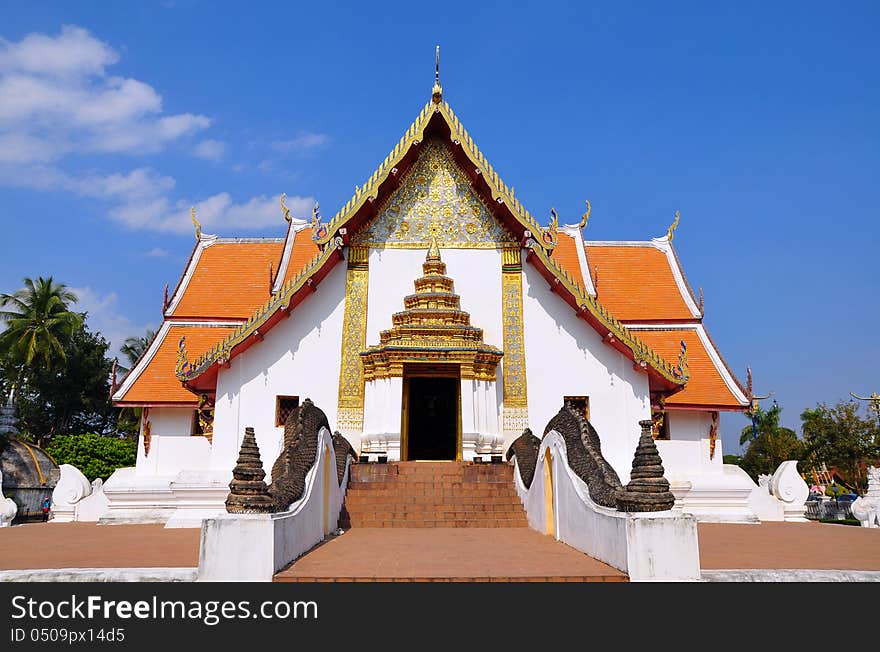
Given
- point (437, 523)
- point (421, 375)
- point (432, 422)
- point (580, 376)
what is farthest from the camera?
point (432, 422)

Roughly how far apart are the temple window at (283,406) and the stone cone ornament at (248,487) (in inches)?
238

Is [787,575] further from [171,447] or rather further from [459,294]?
[171,447]

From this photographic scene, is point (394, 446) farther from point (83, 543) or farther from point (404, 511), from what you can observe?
point (83, 543)

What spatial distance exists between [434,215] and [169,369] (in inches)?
230

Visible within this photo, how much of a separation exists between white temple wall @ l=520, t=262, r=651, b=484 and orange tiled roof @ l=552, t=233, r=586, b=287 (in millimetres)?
2296

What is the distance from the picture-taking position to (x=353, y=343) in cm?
1156

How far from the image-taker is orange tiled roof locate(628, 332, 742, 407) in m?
12.3

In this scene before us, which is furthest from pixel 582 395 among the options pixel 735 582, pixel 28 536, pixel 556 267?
pixel 28 536

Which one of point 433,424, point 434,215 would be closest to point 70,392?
point 433,424

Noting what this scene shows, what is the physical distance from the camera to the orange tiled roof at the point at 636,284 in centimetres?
1393

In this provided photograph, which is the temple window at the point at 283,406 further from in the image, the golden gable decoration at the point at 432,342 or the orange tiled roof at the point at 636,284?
the orange tiled roof at the point at 636,284

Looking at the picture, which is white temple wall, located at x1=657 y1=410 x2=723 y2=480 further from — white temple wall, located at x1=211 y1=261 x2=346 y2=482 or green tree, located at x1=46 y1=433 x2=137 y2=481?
green tree, located at x1=46 y1=433 x2=137 y2=481
